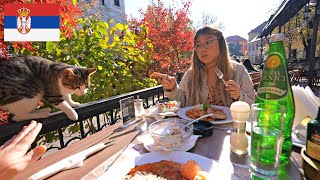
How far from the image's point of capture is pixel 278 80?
0.97 metres

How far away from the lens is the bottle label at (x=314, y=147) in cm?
69

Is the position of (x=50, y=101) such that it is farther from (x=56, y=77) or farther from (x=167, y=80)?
(x=167, y=80)

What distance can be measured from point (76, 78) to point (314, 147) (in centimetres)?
222

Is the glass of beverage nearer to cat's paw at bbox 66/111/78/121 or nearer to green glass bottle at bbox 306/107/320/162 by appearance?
green glass bottle at bbox 306/107/320/162

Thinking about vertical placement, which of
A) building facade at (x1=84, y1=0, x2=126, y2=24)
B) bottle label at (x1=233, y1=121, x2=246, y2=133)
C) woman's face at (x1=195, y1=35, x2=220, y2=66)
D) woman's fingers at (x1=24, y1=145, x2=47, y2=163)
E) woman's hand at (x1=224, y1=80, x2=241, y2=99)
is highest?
building facade at (x1=84, y1=0, x2=126, y2=24)

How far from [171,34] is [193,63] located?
342cm

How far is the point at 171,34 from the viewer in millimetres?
5594

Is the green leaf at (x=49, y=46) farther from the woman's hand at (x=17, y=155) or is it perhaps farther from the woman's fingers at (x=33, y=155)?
the woman's fingers at (x=33, y=155)

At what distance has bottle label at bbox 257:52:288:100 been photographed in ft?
3.15

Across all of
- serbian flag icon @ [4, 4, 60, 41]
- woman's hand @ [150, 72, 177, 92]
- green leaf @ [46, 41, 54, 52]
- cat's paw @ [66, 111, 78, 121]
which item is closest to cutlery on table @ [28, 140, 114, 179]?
cat's paw @ [66, 111, 78, 121]

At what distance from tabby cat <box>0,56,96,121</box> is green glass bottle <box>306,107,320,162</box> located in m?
1.61

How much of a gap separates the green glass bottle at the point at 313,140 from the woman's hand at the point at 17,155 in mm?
1029

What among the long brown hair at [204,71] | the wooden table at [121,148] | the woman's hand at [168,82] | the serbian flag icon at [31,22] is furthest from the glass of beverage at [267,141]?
the serbian flag icon at [31,22]

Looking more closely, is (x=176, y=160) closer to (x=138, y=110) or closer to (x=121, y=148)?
(x=121, y=148)
